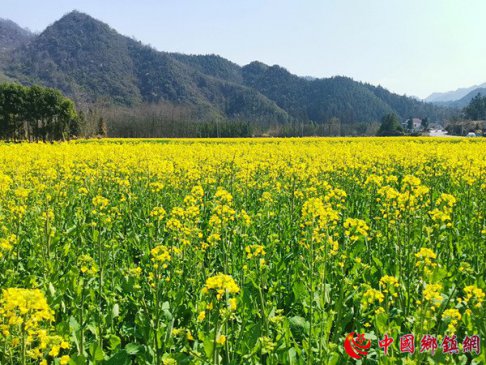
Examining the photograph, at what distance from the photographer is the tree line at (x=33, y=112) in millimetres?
57625

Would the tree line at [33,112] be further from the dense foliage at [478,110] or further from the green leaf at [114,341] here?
the dense foliage at [478,110]

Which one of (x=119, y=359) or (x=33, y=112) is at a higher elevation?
(x=33, y=112)

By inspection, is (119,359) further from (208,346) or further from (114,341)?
(208,346)

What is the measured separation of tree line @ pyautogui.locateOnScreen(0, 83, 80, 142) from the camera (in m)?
57.6

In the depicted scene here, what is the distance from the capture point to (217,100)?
195 metres

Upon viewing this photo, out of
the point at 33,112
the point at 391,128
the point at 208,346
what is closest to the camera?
the point at 208,346

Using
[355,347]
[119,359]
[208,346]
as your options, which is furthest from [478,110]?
[119,359]

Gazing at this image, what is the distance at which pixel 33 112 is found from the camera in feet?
196

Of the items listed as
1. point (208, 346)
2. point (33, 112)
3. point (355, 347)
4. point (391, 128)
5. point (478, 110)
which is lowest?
point (355, 347)

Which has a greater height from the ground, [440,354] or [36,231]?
[36,231]

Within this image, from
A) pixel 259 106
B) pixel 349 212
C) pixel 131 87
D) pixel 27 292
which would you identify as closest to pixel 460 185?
pixel 349 212

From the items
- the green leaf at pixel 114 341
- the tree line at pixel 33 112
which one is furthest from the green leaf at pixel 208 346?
the tree line at pixel 33 112

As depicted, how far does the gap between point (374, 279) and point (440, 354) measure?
6.10 feet

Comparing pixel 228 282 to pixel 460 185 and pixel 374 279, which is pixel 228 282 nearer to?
pixel 374 279
